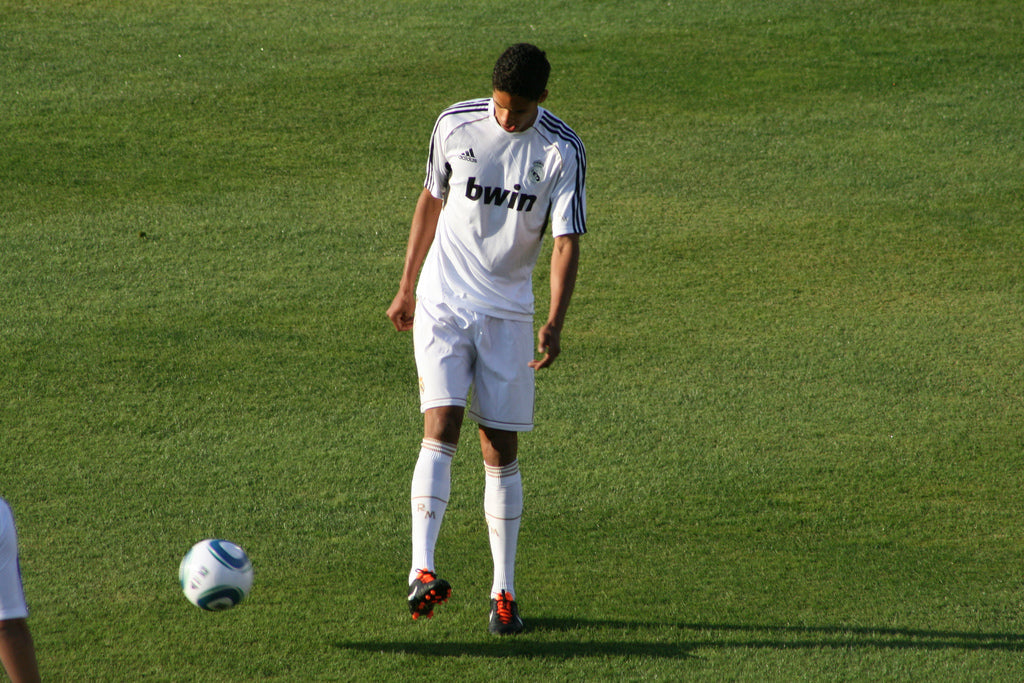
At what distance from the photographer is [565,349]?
7.29 m

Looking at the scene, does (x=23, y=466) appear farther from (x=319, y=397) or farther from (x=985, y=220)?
(x=985, y=220)

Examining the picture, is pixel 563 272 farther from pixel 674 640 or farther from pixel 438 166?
pixel 674 640

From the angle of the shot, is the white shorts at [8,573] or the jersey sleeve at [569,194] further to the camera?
the jersey sleeve at [569,194]

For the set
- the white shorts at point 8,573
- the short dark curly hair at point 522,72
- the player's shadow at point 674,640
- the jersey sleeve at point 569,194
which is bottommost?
the player's shadow at point 674,640

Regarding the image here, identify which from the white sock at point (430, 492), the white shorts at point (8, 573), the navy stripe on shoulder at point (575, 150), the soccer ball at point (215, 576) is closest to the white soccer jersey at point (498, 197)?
the navy stripe on shoulder at point (575, 150)

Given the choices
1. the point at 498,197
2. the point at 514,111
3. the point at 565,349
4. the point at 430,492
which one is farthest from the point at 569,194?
the point at 565,349

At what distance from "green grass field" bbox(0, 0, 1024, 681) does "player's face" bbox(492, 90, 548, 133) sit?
1.97 meters

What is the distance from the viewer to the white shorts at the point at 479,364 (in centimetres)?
441

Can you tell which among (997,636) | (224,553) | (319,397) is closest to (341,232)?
(319,397)

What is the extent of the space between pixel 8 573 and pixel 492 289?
2.05 meters

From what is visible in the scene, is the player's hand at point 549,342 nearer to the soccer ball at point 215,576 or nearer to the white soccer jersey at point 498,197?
the white soccer jersey at point 498,197

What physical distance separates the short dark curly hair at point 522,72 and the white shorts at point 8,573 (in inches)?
89.1

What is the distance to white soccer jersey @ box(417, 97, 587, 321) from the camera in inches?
173

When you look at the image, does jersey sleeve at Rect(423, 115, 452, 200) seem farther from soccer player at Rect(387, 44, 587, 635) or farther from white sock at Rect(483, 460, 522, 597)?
white sock at Rect(483, 460, 522, 597)
